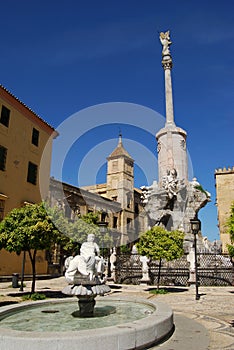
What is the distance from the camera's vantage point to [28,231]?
12188 mm

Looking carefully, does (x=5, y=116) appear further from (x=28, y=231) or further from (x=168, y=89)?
(x=168, y=89)

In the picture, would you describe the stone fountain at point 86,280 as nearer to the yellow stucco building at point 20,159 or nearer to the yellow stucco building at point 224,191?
the yellow stucco building at point 20,159

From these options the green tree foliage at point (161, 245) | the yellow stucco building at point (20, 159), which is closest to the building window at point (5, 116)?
the yellow stucco building at point (20, 159)

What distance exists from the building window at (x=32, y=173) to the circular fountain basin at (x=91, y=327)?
17.0 m

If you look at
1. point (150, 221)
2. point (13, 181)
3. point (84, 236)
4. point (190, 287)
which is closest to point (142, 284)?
point (190, 287)

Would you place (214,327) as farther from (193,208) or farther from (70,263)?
(193,208)

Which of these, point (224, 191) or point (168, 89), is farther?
point (224, 191)

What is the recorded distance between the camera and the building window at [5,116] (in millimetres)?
21578

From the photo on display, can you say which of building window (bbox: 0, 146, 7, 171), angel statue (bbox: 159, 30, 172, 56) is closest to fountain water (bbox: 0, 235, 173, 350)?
building window (bbox: 0, 146, 7, 171)

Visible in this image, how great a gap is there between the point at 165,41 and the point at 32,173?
2010 cm

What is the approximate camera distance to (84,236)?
57.7ft

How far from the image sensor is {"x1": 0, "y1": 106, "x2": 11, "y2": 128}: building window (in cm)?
2158

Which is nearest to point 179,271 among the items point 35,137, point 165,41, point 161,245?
point 161,245

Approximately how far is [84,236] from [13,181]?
→ 26.3 ft
